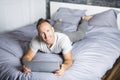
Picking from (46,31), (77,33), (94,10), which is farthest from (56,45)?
(94,10)

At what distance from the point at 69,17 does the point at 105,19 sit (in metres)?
0.62

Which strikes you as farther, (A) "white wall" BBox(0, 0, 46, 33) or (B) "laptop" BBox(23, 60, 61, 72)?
(A) "white wall" BBox(0, 0, 46, 33)

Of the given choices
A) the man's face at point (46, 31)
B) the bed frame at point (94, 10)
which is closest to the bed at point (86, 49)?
the bed frame at point (94, 10)

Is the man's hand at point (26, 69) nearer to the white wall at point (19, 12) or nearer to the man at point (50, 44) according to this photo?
the man at point (50, 44)

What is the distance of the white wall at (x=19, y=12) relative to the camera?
124 inches

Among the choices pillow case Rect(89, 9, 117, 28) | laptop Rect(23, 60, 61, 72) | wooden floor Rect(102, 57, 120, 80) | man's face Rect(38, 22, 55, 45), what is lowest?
wooden floor Rect(102, 57, 120, 80)

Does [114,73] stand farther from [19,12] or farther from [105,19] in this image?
[19,12]

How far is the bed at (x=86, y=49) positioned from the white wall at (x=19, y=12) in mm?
393

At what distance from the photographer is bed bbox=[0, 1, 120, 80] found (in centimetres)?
179

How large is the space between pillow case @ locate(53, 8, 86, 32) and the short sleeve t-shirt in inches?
38.9

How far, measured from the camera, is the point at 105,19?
2.96m

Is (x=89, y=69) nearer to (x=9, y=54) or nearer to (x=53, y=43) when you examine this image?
(x=53, y=43)

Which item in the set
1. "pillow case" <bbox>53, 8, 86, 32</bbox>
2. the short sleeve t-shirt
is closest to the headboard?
"pillow case" <bbox>53, 8, 86, 32</bbox>

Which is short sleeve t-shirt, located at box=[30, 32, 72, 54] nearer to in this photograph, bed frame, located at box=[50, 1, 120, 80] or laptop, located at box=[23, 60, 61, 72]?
laptop, located at box=[23, 60, 61, 72]
